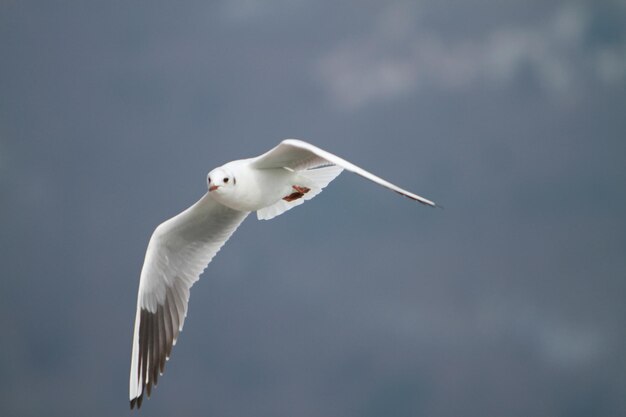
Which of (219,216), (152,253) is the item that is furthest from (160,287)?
(219,216)

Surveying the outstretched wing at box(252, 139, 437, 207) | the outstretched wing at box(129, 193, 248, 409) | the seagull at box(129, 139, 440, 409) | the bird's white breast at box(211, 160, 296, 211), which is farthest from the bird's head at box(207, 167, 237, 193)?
the outstretched wing at box(129, 193, 248, 409)

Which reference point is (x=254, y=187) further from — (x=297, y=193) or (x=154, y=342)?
(x=154, y=342)

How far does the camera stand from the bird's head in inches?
231

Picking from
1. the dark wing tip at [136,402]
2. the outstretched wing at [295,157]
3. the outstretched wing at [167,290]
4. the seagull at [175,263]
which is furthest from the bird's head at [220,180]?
the dark wing tip at [136,402]

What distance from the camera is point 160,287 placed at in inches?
277

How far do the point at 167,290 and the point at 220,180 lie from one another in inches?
60.1

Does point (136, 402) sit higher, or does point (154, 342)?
point (154, 342)

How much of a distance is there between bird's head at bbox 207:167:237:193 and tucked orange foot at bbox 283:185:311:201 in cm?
65

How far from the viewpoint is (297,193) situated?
6.65 m

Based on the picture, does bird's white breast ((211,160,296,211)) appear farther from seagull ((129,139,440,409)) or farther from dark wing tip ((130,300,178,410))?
dark wing tip ((130,300,178,410))

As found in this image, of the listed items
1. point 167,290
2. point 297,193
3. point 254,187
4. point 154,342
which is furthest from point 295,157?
point 154,342

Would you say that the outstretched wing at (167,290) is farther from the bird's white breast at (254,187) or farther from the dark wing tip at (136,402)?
the bird's white breast at (254,187)

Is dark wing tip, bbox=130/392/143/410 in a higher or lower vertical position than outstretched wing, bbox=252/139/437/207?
lower

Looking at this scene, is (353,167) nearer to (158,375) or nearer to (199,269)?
(199,269)
